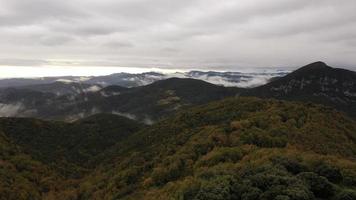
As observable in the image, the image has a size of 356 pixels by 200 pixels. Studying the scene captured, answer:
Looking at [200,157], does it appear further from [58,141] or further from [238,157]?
[58,141]

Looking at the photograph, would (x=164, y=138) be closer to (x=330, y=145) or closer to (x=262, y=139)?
(x=262, y=139)

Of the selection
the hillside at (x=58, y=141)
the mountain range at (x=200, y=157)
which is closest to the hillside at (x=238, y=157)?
the mountain range at (x=200, y=157)

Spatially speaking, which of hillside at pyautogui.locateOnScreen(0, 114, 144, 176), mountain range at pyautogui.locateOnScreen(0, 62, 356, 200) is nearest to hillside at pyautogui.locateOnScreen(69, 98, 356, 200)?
mountain range at pyautogui.locateOnScreen(0, 62, 356, 200)

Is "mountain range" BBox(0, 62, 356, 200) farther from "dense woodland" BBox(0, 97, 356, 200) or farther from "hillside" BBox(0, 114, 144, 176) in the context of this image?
"hillside" BBox(0, 114, 144, 176)

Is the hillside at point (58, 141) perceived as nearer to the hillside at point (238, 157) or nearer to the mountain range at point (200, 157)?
the mountain range at point (200, 157)

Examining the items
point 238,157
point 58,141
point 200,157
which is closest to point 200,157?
point 200,157
